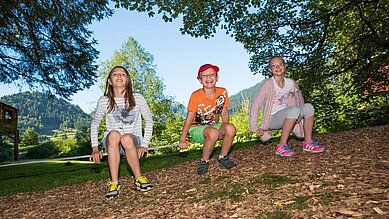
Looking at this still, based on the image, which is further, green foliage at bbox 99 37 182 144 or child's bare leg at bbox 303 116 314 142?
green foliage at bbox 99 37 182 144

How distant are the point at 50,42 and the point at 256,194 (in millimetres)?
8885

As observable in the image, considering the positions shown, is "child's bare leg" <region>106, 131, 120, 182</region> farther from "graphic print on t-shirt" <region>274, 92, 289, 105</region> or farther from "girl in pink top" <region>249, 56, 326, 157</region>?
"graphic print on t-shirt" <region>274, 92, 289, 105</region>

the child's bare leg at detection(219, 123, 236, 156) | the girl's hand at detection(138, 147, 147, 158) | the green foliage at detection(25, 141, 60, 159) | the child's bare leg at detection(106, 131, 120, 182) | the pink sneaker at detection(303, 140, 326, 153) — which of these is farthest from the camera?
the green foliage at detection(25, 141, 60, 159)

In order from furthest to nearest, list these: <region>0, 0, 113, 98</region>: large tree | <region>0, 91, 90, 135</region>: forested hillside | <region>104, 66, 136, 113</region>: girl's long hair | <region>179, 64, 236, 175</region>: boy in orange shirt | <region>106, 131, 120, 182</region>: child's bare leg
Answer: <region>0, 91, 90, 135</region>: forested hillside, <region>0, 0, 113, 98</region>: large tree, <region>179, 64, 236, 175</region>: boy in orange shirt, <region>104, 66, 136, 113</region>: girl's long hair, <region>106, 131, 120, 182</region>: child's bare leg

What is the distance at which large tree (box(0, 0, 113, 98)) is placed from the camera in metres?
9.16

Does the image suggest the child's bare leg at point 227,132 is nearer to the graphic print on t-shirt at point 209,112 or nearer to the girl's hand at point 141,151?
the graphic print on t-shirt at point 209,112

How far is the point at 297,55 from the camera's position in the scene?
33.7 ft

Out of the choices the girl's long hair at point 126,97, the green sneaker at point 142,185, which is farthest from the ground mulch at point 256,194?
the girl's long hair at point 126,97

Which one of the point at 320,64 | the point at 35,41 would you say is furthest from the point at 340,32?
the point at 35,41

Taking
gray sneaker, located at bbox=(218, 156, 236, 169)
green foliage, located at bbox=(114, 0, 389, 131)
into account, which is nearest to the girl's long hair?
gray sneaker, located at bbox=(218, 156, 236, 169)

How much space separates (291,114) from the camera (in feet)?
15.4

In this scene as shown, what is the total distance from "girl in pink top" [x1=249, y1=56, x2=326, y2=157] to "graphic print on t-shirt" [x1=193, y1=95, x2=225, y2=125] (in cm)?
46

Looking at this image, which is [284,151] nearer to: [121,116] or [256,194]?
[256,194]

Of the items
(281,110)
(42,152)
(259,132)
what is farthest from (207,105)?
(42,152)
